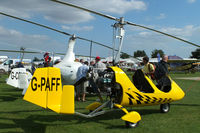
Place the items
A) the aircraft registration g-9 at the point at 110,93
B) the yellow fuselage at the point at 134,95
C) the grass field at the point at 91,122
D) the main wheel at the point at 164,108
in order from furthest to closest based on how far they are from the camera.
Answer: the main wheel at the point at 164,108 < the yellow fuselage at the point at 134,95 < the grass field at the point at 91,122 < the aircraft registration g-9 at the point at 110,93

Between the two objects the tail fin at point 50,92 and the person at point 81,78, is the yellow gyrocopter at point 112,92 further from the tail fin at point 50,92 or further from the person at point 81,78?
the person at point 81,78

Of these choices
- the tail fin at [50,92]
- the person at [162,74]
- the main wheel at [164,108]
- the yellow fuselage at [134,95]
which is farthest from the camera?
the person at [162,74]

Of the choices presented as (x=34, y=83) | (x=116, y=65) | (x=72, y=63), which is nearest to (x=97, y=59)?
(x=72, y=63)

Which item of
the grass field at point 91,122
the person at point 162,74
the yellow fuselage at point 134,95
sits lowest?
the grass field at point 91,122

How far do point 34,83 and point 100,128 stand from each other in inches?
72.4

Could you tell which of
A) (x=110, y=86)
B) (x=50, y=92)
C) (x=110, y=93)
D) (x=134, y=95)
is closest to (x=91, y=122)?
(x=110, y=93)

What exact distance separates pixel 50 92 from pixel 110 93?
1693mm

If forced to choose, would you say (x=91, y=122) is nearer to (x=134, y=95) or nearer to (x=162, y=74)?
(x=134, y=95)

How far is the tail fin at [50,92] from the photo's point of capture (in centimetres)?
381

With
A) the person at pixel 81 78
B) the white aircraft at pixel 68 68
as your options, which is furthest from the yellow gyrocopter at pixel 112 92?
the white aircraft at pixel 68 68

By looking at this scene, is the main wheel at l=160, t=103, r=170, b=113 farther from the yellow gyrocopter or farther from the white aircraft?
the white aircraft

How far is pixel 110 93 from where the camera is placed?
5113mm

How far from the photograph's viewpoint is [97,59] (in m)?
8.02

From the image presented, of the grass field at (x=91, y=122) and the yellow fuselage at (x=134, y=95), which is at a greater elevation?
the yellow fuselage at (x=134, y=95)
